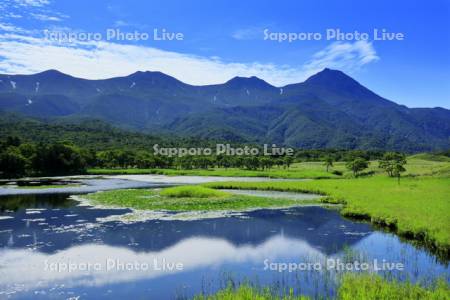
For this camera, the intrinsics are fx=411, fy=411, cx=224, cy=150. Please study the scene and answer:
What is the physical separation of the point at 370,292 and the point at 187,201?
41.2 meters

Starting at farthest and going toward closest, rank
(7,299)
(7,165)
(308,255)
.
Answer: (7,165)
(308,255)
(7,299)

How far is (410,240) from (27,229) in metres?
34.3

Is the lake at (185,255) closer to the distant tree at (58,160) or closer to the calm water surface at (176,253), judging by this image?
the calm water surface at (176,253)

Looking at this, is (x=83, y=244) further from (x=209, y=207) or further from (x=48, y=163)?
(x=48, y=163)

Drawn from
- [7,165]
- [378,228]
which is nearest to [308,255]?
[378,228]

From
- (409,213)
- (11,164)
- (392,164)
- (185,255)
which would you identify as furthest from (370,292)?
(11,164)

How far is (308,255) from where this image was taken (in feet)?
97.3

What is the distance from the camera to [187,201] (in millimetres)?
58719

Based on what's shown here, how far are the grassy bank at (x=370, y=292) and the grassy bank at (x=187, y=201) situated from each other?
31.6 metres

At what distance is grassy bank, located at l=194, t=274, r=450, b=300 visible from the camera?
18.8 metres

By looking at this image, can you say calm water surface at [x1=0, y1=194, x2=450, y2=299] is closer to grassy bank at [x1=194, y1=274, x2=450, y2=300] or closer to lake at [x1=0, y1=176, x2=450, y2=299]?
lake at [x1=0, y1=176, x2=450, y2=299]

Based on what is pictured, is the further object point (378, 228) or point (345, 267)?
point (378, 228)

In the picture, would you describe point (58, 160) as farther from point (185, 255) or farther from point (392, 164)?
point (185, 255)

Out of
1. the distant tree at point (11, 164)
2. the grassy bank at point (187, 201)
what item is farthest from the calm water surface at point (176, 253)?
the distant tree at point (11, 164)
